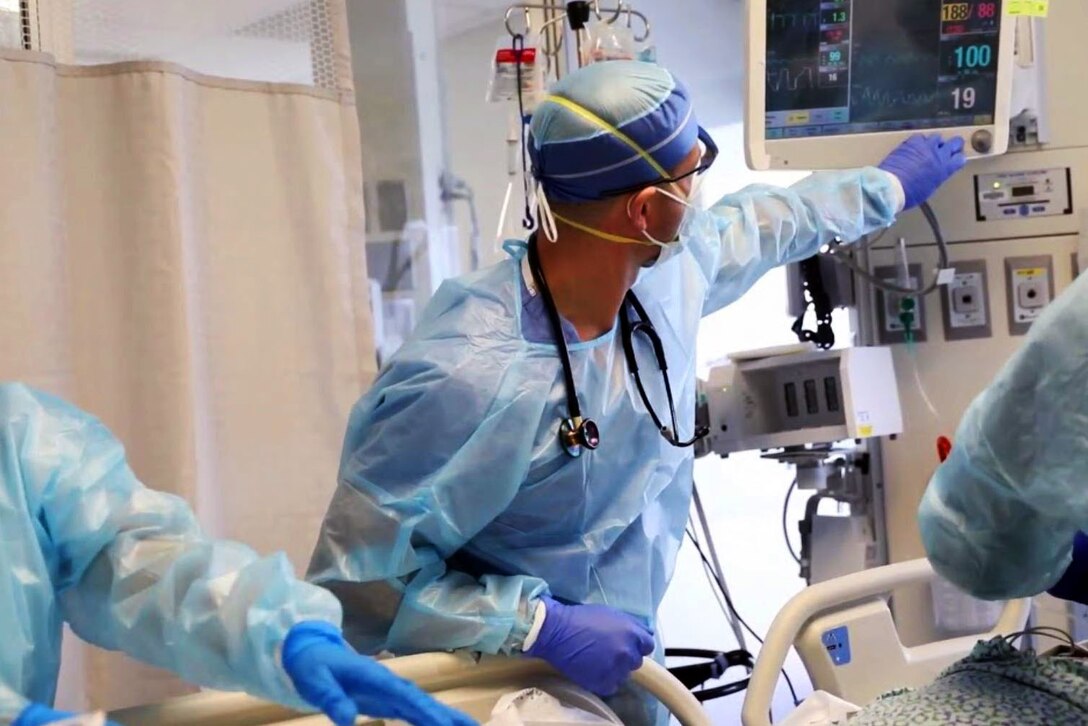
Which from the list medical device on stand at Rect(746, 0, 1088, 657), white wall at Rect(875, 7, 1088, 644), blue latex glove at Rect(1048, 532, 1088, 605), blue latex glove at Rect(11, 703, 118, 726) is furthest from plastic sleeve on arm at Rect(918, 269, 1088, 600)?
white wall at Rect(875, 7, 1088, 644)

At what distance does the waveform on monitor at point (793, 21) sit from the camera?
7.34 feet

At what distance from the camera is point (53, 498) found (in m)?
1.20

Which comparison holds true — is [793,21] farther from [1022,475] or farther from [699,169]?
[1022,475]

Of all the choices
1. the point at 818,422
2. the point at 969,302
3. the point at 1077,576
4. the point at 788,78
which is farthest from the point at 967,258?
the point at 1077,576

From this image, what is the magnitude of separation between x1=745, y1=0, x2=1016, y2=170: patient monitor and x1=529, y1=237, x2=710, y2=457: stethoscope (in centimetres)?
56

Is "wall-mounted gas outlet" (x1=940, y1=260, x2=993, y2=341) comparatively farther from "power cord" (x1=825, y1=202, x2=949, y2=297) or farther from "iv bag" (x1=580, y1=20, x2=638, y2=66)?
"iv bag" (x1=580, y1=20, x2=638, y2=66)

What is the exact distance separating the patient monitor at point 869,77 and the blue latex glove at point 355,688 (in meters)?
1.48

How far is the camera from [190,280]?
2205 mm

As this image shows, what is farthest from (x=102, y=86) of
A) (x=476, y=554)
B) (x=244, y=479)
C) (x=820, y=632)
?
(x=820, y=632)

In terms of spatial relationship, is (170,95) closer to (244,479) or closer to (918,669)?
(244,479)

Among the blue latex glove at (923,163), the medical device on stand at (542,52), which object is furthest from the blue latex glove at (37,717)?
the blue latex glove at (923,163)

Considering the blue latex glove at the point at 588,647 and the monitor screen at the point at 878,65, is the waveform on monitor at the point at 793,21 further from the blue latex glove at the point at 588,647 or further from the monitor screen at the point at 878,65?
the blue latex glove at the point at 588,647

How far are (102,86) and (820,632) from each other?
1.59 metres

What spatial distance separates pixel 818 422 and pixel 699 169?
0.81 meters
